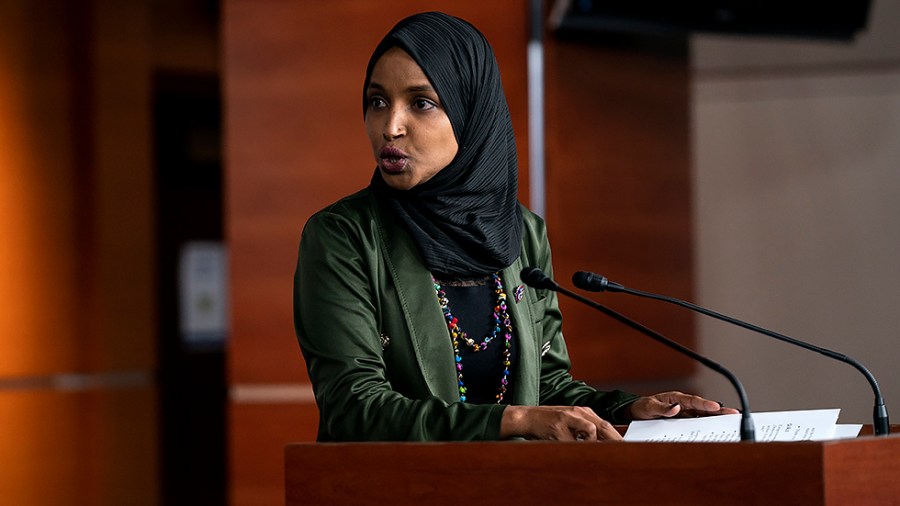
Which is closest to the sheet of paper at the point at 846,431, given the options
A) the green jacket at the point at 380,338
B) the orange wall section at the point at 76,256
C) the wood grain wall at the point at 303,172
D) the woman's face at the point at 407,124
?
the green jacket at the point at 380,338

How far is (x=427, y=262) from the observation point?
5.48 feet

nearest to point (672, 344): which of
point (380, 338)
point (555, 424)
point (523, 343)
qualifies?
point (555, 424)

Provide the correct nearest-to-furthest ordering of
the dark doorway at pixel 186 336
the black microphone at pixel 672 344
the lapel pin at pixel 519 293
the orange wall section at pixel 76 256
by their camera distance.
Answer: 1. the black microphone at pixel 672 344
2. the lapel pin at pixel 519 293
3. the orange wall section at pixel 76 256
4. the dark doorway at pixel 186 336

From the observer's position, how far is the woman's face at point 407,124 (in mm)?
1646

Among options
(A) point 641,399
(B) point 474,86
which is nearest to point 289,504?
(A) point 641,399

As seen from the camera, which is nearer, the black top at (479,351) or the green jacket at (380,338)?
the green jacket at (380,338)

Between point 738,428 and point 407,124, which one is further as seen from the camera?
point 407,124

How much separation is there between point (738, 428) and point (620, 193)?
264cm

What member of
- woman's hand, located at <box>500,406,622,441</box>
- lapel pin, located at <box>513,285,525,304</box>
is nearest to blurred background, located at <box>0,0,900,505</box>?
lapel pin, located at <box>513,285,525,304</box>

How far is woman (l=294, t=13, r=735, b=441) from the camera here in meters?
1.62

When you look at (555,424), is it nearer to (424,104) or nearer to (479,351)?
(479,351)

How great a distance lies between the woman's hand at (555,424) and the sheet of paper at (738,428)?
0.11 metres

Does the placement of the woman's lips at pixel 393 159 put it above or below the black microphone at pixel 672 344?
above

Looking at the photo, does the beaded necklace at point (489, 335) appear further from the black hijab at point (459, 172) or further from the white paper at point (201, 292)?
the white paper at point (201, 292)
